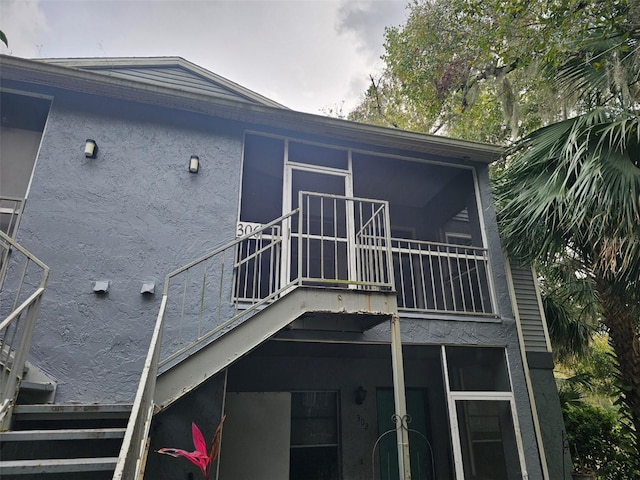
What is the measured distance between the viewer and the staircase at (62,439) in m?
2.48

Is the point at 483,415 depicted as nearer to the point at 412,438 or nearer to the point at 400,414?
the point at 412,438

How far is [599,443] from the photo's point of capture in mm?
6551

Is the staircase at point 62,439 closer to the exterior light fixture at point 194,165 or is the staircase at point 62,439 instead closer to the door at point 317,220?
the door at point 317,220

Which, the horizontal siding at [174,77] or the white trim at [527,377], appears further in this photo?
the horizontal siding at [174,77]

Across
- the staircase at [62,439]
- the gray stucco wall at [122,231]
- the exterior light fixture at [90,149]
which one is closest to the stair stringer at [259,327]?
the staircase at [62,439]

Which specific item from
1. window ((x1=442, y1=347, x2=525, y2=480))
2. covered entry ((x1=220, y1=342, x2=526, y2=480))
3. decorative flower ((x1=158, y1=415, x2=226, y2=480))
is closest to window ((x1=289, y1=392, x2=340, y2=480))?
covered entry ((x1=220, y1=342, x2=526, y2=480))

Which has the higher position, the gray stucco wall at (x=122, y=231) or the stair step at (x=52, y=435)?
the gray stucco wall at (x=122, y=231)

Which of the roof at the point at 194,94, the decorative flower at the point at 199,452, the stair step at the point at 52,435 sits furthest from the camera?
the roof at the point at 194,94

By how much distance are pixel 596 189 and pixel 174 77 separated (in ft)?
20.0

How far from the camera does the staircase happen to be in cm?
248

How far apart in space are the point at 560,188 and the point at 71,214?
5855mm

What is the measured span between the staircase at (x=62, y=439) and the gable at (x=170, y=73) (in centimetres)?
443

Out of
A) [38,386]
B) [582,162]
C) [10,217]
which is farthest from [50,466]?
[582,162]

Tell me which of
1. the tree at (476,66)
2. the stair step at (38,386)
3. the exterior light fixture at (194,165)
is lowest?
the stair step at (38,386)
